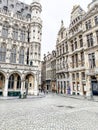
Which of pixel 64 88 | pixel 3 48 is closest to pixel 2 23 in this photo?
pixel 3 48

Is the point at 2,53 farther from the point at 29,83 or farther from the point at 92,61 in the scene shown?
the point at 92,61

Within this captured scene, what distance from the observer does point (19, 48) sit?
32.8 meters

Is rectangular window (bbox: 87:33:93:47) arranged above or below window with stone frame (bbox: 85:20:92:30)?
below

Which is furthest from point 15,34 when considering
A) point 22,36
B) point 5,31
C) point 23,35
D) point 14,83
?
point 14,83

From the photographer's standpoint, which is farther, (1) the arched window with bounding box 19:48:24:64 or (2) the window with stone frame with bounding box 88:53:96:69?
(1) the arched window with bounding box 19:48:24:64

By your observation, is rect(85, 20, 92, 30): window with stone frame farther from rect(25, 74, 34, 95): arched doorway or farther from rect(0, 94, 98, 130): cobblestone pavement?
rect(0, 94, 98, 130): cobblestone pavement

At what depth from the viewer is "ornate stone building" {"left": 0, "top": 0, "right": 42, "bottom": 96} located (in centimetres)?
2807

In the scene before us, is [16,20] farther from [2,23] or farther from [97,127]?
[97,127]

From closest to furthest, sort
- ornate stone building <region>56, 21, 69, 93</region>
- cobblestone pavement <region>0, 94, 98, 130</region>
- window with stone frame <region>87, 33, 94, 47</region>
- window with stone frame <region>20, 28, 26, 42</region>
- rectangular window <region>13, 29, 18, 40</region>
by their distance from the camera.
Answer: cobblestone pavement <region>0, 94, 98, 130</region>, window with stone frame <region>87, 33, 94, 47</region>, rectangular window <region>13, 29, 18, 40</region>, window with stone frame <region>20, 28, 26, 42</region>, ornate stone building <region>56, 21, 69, 93</region>

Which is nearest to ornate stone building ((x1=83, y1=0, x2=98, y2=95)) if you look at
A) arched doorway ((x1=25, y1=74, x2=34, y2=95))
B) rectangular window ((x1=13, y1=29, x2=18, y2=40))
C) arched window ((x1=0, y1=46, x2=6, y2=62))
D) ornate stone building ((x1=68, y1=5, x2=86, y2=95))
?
ornate stone building ((x1=68, y1=5, x2=86, y2=95))

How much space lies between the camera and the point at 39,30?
35969 millimetres

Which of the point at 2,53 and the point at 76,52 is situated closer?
the point at 2,53

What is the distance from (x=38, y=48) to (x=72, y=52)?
9.93 meters

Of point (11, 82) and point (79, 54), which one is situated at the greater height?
point (79, 54)
